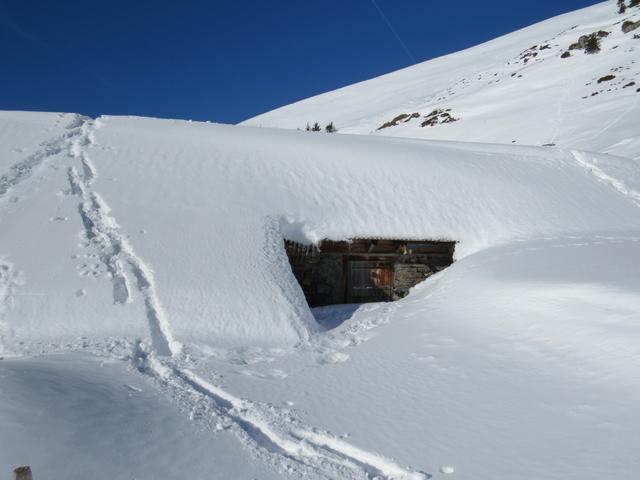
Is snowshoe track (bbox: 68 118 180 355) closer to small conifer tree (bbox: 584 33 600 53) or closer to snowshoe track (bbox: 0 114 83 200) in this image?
snowshoe track (bbox: 0 114 83 200)

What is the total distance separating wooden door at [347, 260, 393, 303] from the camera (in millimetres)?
10859

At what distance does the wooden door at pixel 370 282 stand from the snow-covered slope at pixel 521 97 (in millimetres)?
12928

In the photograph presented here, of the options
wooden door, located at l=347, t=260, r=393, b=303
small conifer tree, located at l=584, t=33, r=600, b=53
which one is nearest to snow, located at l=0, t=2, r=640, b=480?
wooden door, located at l=347, t=260, r=393, b=303

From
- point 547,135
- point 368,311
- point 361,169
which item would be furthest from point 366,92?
point 368,311

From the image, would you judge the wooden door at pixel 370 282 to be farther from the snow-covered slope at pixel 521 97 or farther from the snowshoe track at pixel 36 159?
Result: the snow-covered slope at pixel 521 97

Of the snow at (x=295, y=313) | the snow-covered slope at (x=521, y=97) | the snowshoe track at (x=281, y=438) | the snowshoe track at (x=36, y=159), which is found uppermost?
the snow-covered slope at (x=521, y=97)

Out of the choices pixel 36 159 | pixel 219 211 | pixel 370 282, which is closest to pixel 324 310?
pixel 370 282

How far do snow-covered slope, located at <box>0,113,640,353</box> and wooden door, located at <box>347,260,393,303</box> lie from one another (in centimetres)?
96

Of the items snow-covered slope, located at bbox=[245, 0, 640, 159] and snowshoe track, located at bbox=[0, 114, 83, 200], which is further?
snow-covered slope, located at bbox=[245, 0, 640, 159]

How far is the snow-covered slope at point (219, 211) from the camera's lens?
23.0 ft

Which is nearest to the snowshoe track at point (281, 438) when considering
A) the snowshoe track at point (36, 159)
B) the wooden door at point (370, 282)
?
the wooden door at point (370, 282)

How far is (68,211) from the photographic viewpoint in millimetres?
8812

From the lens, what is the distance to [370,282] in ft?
35.9

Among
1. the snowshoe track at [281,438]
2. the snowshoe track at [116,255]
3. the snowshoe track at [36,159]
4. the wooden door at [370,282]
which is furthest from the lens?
the wooden door at [370,282]
